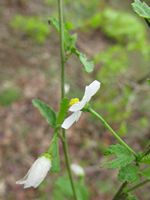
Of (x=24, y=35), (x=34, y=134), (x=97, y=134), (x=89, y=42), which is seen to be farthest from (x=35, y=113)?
(x=89, y=42)

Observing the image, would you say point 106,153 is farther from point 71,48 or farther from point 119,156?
point 71,48

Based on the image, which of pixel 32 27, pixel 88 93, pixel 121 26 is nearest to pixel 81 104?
pixel 88 93

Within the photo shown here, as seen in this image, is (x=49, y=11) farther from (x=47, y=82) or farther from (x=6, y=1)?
(x=47, y=82)

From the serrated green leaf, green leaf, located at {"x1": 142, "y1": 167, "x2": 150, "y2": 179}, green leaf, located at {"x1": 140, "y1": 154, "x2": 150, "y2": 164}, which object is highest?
green leaf, located at {"x1": 140, "y1": 154, "x2": 150, "y2": 164}

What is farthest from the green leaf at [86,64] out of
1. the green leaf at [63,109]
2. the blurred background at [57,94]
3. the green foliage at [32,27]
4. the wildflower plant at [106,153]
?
the green foliage at [32,27]

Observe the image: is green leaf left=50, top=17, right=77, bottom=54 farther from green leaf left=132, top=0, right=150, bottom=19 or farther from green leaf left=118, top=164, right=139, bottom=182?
green leaf left=118, top=164, right=139, bottom=182

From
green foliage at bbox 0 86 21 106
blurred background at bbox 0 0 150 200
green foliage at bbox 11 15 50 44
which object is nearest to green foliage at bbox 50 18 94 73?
blurred background at bbox 0 0 150 200
